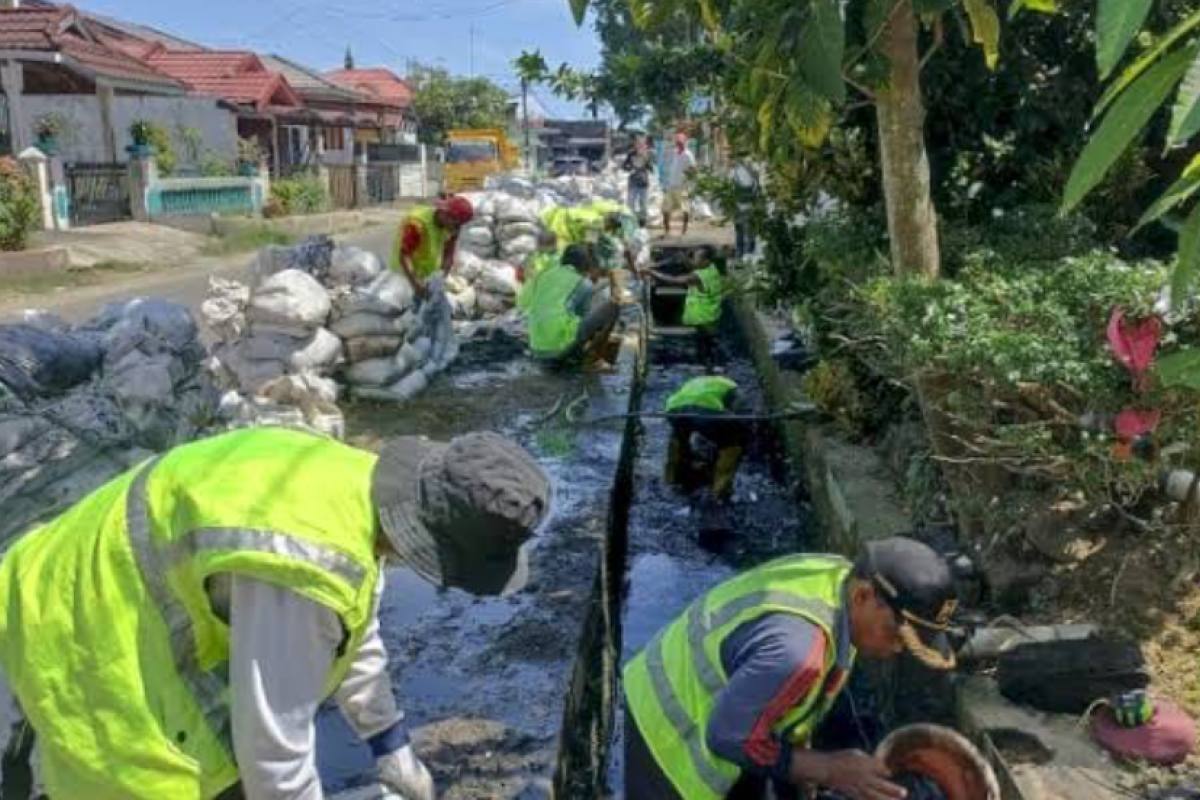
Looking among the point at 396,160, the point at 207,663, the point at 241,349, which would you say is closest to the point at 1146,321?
the point at 207,663

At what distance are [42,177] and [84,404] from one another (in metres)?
14.8

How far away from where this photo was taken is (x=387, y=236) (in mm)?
21391

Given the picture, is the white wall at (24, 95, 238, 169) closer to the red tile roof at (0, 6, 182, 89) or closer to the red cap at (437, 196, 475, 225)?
the red tile roof at (0, 6, 182, 89)

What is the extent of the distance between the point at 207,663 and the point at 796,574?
130 centimetres

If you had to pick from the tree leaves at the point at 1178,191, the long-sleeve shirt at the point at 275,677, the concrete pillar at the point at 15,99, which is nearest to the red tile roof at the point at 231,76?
the concrete pillar at the point at 15,99

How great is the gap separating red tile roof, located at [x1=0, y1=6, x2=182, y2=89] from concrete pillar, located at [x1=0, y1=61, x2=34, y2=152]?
344mm

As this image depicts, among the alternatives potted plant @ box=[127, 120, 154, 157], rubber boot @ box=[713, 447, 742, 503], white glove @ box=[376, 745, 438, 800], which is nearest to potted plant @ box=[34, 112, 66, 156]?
potted plant @ box=[127, 120, 154, 157]

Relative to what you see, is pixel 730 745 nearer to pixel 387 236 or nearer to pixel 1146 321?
pixel 1146 321

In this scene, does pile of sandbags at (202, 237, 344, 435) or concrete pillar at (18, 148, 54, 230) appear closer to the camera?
pile of sandbags at (202, 237, 344, 435)

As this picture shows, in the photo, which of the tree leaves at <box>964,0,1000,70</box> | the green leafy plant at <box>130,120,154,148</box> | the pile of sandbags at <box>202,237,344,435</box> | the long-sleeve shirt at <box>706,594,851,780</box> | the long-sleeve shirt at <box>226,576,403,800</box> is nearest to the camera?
the long-sleeve shirt at <box>226,576,403,800</box>

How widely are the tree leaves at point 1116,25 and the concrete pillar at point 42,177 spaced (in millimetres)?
17403

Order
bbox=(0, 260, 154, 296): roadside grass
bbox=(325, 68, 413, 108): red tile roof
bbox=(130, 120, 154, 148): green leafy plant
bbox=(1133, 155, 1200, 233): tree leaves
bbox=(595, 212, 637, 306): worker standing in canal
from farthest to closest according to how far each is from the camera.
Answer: bbox=(325, 68, 413, 108): red tile roof, bbox=(130, 120, 154, 148): green leafy plant, bbox=(0, 260, 154, 296): roadside grass, bbox=(595, 212, 637, 306): worker standing in canal, bbox=(1133, 155, 1200, 233): tree leaves

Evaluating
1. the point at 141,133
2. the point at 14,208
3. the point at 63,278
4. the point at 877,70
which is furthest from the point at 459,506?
the point at 141,133

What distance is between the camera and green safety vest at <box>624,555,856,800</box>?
2500 mm
